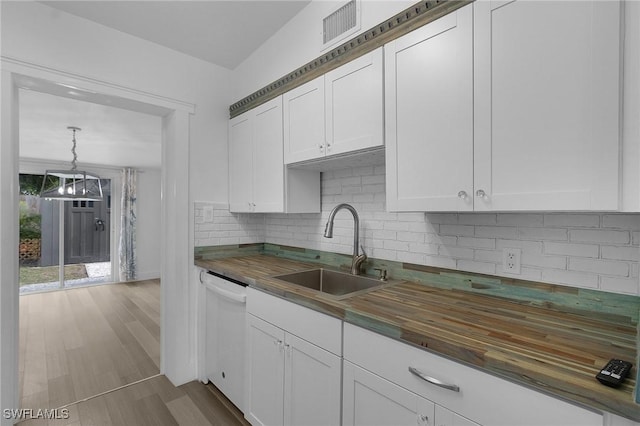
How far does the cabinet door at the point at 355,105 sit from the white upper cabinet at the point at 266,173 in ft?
1.68

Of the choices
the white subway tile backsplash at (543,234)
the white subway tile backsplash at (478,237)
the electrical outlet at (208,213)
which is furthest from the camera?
the electrical outlet at (208,213)

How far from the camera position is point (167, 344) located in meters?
2.43

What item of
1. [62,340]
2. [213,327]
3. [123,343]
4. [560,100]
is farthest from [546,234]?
[62,340]

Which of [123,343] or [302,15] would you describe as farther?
[123,343]

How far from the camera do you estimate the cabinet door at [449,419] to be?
91cm

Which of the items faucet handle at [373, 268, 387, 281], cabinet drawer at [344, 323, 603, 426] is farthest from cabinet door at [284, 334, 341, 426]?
faucet handle at [373, 268, 387, 281]

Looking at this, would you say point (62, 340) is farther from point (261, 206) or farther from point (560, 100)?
Answer: point (560, 100)

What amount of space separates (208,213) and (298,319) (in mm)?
1506

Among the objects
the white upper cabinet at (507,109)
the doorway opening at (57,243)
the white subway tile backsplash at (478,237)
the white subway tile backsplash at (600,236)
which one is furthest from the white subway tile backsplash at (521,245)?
the doorway opening at (57,243)

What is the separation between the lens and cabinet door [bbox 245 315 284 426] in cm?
159

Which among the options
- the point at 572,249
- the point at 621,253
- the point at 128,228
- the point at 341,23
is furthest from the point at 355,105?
the point at 128,228

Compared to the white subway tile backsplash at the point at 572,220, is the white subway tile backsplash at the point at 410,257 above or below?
below

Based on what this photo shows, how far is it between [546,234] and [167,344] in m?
2.66

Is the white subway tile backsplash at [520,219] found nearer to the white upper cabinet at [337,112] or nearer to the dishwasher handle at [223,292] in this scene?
the white upper cabinet at [337,112]
